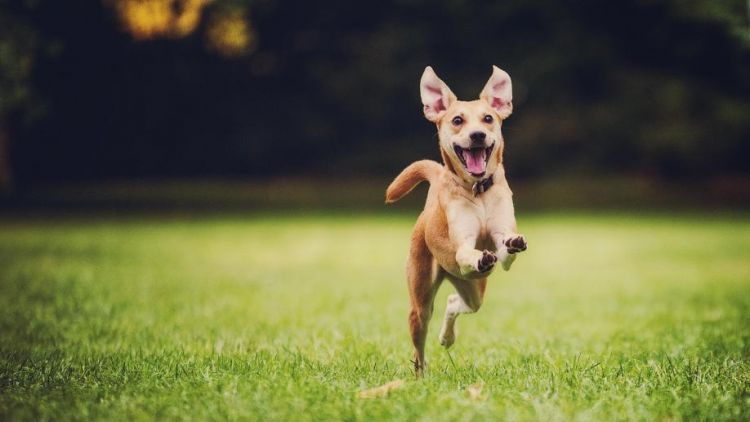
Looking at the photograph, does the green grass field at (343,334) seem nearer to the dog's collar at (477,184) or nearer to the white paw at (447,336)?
the white paw at (447,336)

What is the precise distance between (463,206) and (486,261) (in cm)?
50

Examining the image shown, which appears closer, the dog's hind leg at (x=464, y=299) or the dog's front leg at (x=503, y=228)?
the dog's front leg at (x=503, y=228)

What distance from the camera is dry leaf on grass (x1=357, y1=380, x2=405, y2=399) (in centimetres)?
398

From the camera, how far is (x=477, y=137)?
3812 mm

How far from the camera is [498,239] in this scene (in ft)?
12.8

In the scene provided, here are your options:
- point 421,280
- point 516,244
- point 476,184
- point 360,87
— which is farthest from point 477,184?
point 360,87

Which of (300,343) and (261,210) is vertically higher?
(261,210)

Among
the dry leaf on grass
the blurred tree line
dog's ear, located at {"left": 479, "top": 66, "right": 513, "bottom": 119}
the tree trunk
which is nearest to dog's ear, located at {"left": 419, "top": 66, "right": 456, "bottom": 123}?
dog's ear, located at {"left": 479, "top": 66, "right": 513, "bottom": 119}

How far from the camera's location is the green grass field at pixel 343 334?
3904 millimetres

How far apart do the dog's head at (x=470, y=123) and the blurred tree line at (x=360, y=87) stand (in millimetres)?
20911

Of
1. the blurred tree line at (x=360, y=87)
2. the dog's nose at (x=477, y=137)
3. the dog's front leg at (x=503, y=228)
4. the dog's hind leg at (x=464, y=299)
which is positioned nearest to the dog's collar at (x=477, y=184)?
the dog's front leg at (x=503, y=228)

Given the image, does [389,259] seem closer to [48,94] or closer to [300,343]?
[300,343]

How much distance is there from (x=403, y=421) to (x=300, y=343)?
8.15 ft

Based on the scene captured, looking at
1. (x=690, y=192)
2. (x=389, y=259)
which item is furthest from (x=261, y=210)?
(x=690, y=192)
